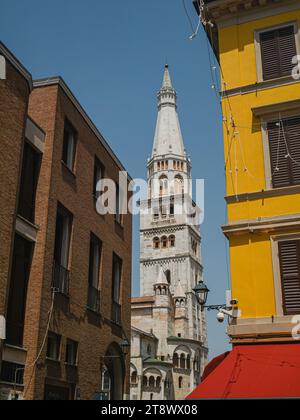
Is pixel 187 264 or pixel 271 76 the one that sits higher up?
pixel 187 264

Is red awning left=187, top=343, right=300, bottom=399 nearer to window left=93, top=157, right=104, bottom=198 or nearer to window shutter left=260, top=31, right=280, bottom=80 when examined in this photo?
window shutter left=260, top=31, right=280, bottom=80

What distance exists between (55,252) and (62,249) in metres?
0.36

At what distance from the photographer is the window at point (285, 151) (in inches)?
548

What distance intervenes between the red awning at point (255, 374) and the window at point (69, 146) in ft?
31.2

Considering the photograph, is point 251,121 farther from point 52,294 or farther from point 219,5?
point 52,294

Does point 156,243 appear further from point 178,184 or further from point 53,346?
point 53,346

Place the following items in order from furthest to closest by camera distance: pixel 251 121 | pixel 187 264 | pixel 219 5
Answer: pixel 187 264 < pixel 219 5 < pixel 251 121

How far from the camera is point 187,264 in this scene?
9656 centimetres

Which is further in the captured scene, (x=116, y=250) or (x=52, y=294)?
(x=116, y=250)

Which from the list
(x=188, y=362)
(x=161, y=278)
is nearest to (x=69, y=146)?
(x=188, y=362)

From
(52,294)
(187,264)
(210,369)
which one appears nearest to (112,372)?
(52,294)

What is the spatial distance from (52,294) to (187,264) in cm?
8142

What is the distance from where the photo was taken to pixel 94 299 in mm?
19953

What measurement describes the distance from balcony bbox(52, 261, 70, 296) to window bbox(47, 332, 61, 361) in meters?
1.41
